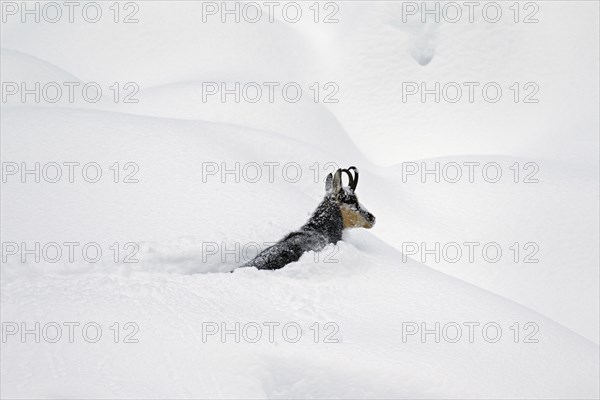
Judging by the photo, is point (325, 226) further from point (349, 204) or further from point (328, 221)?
point (349, 204)

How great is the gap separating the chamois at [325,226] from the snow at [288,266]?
135mm

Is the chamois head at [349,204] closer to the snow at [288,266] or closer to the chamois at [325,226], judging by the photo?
the chamois at [325,226]

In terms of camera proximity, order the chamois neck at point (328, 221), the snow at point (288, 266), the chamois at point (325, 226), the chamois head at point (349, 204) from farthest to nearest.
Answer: the chamois head at point (349, 204) < the chamois neck at point (328, 221) < the chamois at point (325, 226) < the snow at point (288, 266)

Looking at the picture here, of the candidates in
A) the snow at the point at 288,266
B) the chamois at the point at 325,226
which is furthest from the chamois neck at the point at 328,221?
the snow at the point at 288,266

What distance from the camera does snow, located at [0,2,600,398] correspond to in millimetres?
3150

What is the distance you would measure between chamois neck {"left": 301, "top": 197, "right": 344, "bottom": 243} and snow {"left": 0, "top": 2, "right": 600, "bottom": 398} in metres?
0.20

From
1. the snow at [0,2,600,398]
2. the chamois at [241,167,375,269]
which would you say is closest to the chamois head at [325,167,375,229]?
the chamois at [241,167,375,269]

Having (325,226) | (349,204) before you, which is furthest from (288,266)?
(349,204)

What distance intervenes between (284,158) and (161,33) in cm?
741

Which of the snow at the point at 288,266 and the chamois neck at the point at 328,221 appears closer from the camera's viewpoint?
the snow at the point at 288,266

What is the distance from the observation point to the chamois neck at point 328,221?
16.5 ft

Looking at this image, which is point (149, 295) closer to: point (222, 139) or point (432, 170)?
point (222, 139)

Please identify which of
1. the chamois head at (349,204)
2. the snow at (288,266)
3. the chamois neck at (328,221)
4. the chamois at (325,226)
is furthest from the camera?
the chamois head at (349,204)

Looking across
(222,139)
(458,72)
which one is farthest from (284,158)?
(458,72)
